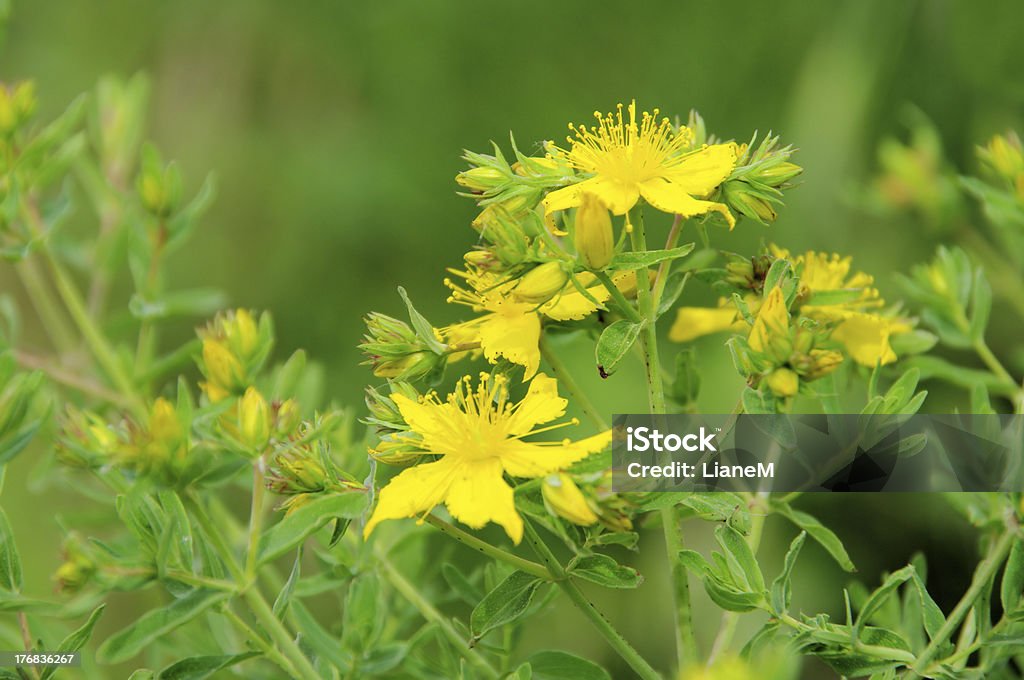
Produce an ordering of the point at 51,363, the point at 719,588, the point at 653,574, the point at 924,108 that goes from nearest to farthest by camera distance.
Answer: the point at 719,588, the point at 51,363, the point at 653,574, the point at 924,108

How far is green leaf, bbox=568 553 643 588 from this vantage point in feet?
2.29

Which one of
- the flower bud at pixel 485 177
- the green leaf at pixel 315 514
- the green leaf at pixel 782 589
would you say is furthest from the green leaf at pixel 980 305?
the green leaf at pixel 315 514

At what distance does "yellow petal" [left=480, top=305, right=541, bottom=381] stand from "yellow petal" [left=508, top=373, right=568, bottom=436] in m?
0.02

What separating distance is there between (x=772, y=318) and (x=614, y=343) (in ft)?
0.36

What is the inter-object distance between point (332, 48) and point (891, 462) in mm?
1776

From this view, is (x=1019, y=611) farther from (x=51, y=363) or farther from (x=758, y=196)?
(x=51, y=363)

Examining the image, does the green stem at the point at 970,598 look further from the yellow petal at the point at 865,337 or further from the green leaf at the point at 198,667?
the green leaf at the point at 198,667

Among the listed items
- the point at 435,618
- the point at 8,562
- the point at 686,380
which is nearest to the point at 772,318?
the point at 686,380

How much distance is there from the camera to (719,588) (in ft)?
2.33

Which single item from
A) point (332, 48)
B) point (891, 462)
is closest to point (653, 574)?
point (891, 462)

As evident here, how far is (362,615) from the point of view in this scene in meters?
0.84

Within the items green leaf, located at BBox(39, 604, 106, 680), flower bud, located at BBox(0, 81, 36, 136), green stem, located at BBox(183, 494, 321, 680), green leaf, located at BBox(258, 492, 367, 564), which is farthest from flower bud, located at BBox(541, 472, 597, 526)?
flower bud, located at BBox(0, 81, 36, 136)

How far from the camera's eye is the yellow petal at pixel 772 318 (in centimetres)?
73

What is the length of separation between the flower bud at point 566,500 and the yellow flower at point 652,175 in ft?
0.61
